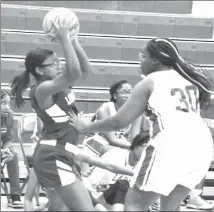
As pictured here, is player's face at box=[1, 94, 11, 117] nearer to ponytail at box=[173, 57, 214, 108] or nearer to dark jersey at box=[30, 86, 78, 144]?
dark jersey at box=[30, 86, 78, 144]

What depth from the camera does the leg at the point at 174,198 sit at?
388 cm

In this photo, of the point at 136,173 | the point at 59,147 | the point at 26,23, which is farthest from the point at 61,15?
the point at 26,23

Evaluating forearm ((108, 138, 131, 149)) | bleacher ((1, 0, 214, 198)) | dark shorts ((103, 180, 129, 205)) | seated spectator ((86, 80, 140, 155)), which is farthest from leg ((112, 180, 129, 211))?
bleacher ((1, 0, 214, 198))

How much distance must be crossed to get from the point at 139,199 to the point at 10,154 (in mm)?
2947

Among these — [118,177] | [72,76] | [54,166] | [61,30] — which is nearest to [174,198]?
[54,166]

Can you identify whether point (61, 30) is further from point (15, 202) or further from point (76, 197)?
point (15, 202)

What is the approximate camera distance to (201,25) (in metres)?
10.4

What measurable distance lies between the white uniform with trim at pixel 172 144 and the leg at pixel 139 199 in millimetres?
46

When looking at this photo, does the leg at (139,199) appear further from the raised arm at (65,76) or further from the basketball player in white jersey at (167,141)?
the raised arm at (65,76)

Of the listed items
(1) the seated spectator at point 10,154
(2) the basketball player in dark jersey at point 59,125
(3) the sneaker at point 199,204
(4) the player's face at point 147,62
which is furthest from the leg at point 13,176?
(4) the player's face at point 147,62

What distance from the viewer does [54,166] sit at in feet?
13.5

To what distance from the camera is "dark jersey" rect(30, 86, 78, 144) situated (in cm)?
416

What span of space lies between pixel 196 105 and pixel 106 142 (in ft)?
9.07

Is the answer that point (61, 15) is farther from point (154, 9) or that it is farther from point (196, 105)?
point (154, 9)
